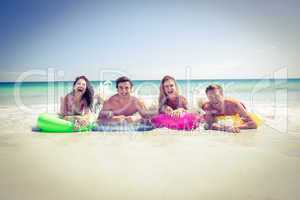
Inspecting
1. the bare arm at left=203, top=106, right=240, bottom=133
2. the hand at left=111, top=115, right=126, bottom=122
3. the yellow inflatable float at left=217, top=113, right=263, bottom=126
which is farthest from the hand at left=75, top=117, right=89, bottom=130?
the yellow inflatable float at left=217, top=113, right=263, bottom=126

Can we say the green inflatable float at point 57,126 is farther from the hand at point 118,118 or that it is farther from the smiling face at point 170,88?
the smiling face at point 170,88

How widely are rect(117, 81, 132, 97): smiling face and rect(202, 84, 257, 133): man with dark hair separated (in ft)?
3.34

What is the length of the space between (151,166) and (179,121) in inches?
60.1

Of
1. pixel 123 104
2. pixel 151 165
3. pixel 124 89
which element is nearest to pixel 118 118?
pixel 123 104

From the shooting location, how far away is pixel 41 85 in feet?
49.6

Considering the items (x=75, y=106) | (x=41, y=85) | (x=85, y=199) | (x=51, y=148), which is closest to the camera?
(x=85, y=199)

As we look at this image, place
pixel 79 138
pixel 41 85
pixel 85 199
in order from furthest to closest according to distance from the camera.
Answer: pixel 41 85 < pixel 79 138 < pixel 85 199

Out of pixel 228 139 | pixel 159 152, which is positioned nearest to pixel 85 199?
pixel 159 152

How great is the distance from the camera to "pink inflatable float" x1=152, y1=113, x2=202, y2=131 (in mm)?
3514

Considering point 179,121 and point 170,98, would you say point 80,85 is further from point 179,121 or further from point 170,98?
point 179,121

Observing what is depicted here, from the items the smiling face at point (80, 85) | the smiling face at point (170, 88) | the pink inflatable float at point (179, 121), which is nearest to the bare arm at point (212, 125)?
the pink inflatable float at point (179, 121)

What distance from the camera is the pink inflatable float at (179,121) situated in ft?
11.5

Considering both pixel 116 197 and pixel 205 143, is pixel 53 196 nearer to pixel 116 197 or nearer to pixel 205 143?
pixel 116 197

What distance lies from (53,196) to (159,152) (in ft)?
3.62
